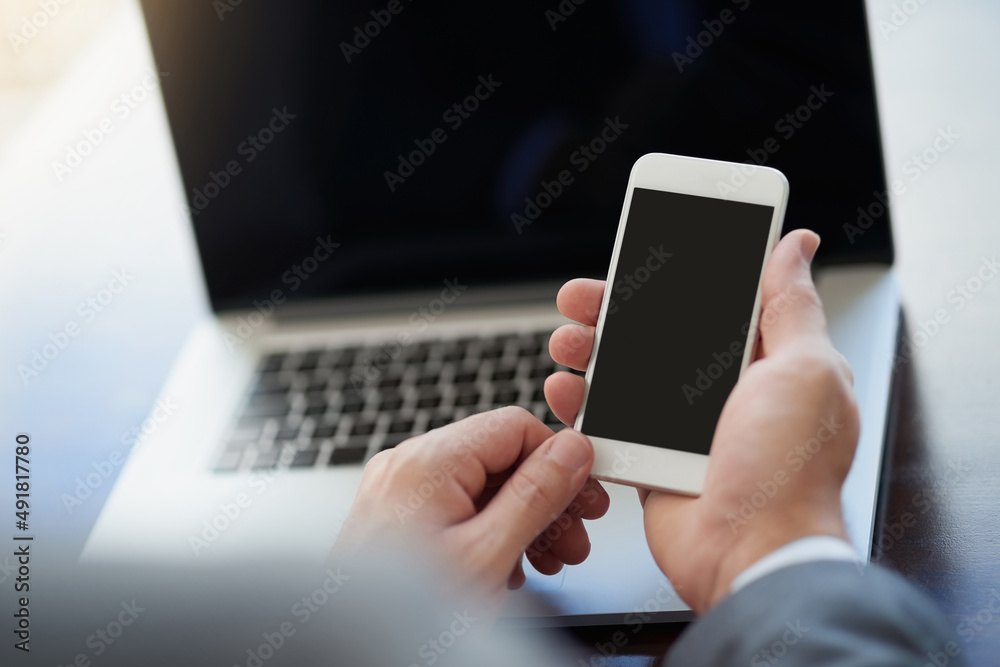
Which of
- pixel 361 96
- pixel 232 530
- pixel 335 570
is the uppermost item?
pixel 361 96

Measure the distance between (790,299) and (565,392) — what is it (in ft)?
0.60

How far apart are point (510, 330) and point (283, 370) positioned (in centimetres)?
25

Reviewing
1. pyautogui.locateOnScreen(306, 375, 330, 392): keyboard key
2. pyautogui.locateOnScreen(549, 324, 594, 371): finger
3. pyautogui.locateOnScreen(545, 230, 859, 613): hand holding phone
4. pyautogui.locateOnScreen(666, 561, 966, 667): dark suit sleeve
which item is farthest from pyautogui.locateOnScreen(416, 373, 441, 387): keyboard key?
pyautogui.locateOnScreen(666, 561, 966, 667): dark suit sleeve

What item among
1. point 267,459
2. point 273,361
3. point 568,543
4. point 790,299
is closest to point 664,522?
point 568,543

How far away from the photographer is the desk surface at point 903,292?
65 cm

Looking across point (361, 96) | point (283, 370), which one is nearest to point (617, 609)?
point (283, 370)

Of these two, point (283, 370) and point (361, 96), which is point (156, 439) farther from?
point (361, 96)

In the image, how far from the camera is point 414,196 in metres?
0.96

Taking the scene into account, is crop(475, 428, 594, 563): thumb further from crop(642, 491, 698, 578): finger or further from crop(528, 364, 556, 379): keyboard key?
crop(528, 364, 556, 379): keyboard key

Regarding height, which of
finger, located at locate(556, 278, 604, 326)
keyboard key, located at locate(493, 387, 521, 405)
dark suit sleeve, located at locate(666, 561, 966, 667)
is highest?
finger, located at locate(556, 278, 604, 326)

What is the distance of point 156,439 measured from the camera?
872mm

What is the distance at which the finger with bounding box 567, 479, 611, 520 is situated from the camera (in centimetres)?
68

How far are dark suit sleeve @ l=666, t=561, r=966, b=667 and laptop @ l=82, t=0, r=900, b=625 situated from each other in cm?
33

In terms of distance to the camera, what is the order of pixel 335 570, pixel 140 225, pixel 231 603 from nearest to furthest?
pixel 231 603 → pixel 335 570 → pixel 140 225
